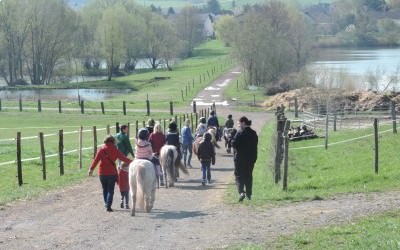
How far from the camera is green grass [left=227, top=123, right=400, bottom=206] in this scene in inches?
695

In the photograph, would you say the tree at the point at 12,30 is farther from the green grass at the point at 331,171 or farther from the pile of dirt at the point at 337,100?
the green grass at the point at 331,171

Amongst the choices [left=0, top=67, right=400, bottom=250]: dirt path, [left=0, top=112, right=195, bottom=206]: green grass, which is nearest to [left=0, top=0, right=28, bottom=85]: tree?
[left=0, top=112, right=195, bottom=206]: green grass

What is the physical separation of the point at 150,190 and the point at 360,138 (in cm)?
1690

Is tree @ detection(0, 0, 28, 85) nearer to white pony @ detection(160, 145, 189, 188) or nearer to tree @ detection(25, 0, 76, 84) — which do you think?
tree @ detection(25, 0, 76, 84)

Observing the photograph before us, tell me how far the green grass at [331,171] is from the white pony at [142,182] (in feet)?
7.00

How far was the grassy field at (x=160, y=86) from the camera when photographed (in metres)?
65.3

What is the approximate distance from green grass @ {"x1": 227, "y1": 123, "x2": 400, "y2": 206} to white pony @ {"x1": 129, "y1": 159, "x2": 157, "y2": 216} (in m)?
2.13

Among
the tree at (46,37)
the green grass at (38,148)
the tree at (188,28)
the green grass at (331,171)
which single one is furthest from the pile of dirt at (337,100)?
the tree at (188,28)

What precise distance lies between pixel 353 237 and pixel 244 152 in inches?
223

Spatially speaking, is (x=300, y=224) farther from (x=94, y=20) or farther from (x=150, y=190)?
(x=94, y=20)

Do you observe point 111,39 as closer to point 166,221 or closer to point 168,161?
point 168,161

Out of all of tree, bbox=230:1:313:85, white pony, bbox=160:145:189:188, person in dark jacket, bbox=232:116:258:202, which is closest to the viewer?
person in dark jacket, bbox=232:116:258:202

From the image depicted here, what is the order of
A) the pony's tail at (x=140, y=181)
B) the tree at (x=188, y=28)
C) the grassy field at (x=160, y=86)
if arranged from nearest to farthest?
the pony's tail at (x=140, y=181) → the grassy field at (x=160, y=86) → the tree at (x=188, y=28)

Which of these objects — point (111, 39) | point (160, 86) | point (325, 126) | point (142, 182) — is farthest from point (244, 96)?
point (142, 182)
